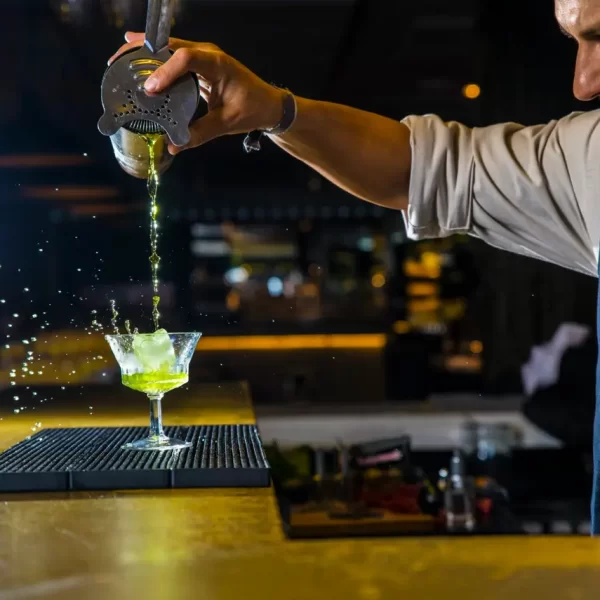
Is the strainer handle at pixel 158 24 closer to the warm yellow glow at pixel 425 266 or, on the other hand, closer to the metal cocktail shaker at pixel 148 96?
the metal cocktail shaker at pixel 148 96

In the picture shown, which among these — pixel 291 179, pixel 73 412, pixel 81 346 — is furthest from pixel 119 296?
pixel 291 179

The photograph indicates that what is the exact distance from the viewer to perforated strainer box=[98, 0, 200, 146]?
4.05ft

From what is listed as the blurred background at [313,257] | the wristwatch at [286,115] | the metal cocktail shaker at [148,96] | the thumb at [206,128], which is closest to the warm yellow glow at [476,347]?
the blurred background at [313,257]

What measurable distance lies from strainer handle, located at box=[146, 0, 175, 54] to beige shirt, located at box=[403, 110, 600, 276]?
18.3 inches

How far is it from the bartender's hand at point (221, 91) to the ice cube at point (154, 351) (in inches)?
11.2

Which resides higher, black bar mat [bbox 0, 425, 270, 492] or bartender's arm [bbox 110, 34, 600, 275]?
bartender's arm [bbox 110, 34, 600, 275]

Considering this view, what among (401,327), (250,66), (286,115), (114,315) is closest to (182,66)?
(286,115)

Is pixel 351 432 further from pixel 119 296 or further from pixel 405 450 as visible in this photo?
pixel 119 296

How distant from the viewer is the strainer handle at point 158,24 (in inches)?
48.3

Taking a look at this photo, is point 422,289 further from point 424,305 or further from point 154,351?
point 154,351

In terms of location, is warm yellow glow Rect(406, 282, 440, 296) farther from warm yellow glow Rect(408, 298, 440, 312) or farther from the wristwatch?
the wristwatch

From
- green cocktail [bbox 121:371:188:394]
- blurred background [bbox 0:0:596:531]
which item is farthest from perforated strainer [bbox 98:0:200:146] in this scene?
blurred background [bbox 0:0:596:531]

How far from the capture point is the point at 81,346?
7.79 feet

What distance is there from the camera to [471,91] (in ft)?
13.6
